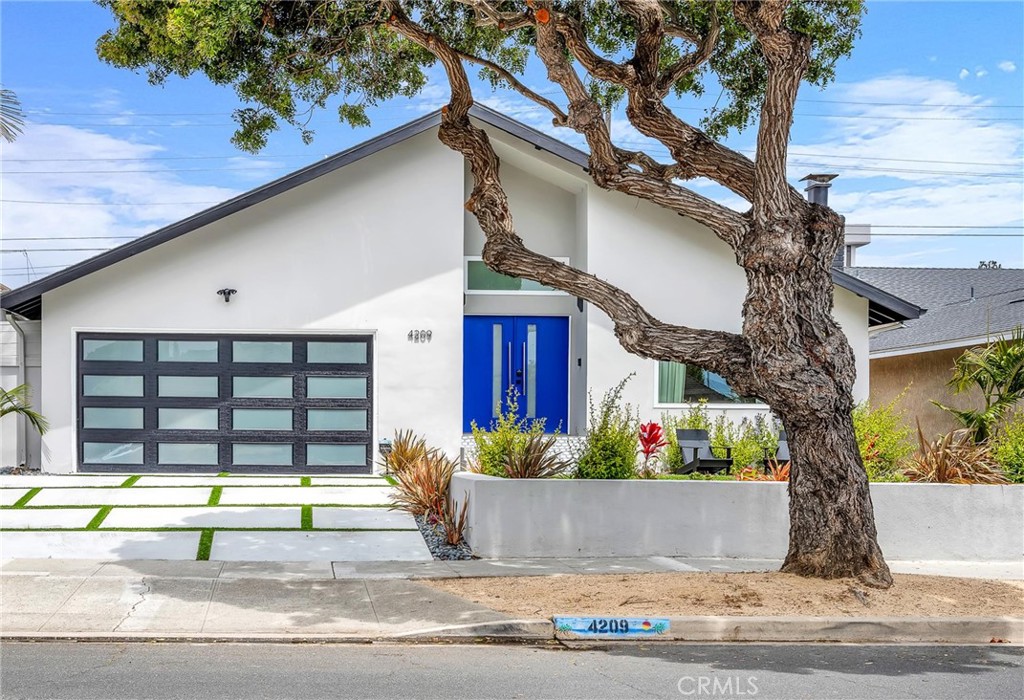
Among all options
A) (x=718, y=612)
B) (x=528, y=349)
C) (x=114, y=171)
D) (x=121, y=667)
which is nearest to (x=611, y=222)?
(x=528, y=349)

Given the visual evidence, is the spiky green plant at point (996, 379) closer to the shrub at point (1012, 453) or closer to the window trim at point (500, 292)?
the shrub at point (1012, 453)

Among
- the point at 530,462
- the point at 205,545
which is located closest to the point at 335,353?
the point at 205,545

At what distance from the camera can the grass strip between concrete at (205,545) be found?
11125 mm

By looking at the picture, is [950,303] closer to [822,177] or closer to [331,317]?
[822,177]

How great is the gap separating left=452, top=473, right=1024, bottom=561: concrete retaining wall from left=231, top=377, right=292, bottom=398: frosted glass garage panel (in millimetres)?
5333

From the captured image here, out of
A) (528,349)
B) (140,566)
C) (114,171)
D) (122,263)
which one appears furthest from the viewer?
(114,171)

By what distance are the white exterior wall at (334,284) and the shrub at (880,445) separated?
643 centimetres

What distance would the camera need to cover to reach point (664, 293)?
55.4 ft

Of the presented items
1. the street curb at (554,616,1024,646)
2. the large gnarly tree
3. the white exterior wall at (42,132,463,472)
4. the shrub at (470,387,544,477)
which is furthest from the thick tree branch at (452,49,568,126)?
the street curb at (554,616,1024,646)

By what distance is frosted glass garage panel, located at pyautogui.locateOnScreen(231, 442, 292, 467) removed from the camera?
16.6 metres

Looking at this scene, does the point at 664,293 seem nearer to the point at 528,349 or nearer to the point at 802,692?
the point at 528,349

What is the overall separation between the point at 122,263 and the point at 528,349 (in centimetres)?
697

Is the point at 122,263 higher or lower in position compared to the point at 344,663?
higher

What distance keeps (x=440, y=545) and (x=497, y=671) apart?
4840 mm
